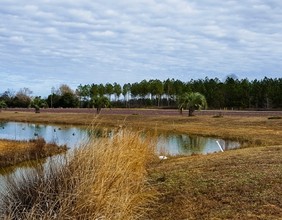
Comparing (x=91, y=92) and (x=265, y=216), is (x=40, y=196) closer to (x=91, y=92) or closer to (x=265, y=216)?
(x=265, y=216)

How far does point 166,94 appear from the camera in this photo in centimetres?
12225

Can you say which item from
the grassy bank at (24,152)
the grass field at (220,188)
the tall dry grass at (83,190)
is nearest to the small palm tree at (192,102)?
the grassy bank at (24,152)

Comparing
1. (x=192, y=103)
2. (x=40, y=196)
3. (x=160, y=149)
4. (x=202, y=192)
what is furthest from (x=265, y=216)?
Answer: (x=192, y=103)

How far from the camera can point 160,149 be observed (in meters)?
19.8

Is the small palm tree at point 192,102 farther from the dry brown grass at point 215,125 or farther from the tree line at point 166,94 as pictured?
the tree line at point 166,94

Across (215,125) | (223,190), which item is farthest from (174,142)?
(223,190)

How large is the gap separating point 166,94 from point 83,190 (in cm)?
11481

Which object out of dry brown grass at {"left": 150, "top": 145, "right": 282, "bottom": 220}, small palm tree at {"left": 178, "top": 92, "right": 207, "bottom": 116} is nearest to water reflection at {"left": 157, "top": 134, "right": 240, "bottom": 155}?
dry brown grass at {"left": 150, "top": 145, "right": 282, "bottom": 220}

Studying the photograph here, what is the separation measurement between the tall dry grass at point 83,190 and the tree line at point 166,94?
68.9m

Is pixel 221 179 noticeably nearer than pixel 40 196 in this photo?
No

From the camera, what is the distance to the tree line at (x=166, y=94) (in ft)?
322

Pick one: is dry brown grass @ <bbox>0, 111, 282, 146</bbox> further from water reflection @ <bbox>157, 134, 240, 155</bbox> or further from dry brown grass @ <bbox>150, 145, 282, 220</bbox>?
dry brown grass @ <bbox>150, 145, 282, 220</bbox>

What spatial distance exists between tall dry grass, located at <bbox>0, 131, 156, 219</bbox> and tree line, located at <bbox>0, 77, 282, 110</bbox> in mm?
68929

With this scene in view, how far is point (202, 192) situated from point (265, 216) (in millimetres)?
1960
